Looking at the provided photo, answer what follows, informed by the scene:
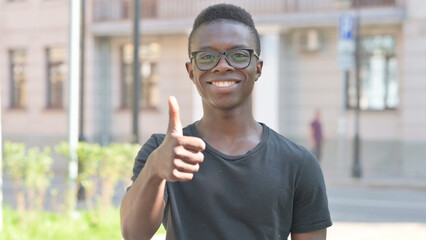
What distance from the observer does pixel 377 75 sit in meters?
18.9

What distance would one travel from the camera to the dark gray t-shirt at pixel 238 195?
78.5 inches

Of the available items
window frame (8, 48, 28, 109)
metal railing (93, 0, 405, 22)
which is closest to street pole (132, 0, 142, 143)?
metal railing (93, 0, 405, 22)

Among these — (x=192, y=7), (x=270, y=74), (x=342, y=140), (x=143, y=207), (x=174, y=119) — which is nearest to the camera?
(x=174, y=119)

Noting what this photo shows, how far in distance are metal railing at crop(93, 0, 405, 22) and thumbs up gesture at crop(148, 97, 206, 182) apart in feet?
53.2

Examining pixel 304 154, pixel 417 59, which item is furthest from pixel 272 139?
pixel 417 59

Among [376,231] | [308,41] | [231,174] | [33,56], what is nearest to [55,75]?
[33,56]

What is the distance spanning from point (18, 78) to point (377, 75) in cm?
1265

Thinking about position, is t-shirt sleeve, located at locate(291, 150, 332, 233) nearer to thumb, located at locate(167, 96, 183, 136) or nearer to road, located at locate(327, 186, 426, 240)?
thumb, located at locate(167, 96, 183, 136)

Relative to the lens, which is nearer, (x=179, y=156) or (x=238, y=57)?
(x=179, y=156)

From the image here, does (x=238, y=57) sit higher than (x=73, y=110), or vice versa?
(x=238, y=57)

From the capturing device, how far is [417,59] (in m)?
17.9

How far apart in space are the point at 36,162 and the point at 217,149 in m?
6.42

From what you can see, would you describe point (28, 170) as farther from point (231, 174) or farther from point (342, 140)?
point (342, 140)

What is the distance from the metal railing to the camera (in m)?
18.7
